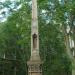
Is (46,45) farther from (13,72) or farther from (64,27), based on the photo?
(64,27)

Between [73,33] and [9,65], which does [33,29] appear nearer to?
[73,33]

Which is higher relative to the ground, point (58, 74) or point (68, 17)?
point (68, 17)

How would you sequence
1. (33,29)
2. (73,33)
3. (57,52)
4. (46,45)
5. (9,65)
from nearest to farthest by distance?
(33,29), (73,33), (46,45), (57,52), (9,65)

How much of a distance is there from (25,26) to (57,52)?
51.6 ft

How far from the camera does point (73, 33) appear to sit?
88.5 ft

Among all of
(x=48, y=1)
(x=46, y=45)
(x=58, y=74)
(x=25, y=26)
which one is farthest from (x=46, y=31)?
(x=58, y=74)

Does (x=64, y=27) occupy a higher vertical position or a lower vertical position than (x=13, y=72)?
higher

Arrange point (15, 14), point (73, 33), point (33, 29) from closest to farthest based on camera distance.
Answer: point (33, 29)
point (73, 33)
point (15, 14)

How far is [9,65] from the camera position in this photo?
150 ft

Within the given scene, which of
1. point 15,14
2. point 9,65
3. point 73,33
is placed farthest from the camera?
point 9,65

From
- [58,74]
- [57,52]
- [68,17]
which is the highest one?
[68,17]

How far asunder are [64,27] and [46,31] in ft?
10.5

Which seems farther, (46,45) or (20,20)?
(46,45)

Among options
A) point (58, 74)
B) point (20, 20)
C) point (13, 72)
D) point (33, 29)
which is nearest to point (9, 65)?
point (13, 72)
